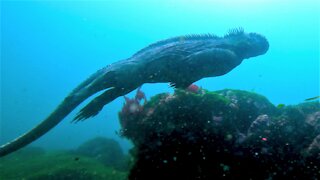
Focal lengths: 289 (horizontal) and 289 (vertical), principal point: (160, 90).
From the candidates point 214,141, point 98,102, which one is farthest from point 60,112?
point 214,141

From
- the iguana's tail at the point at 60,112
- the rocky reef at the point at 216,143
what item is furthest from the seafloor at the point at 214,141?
the iguana's tail at the point at 60,112

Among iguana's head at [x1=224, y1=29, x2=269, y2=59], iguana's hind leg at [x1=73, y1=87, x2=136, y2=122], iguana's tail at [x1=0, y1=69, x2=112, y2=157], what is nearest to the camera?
iguana's tail at [x1=0, y1=69, x2=112, y2=157]

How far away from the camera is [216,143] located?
6.05 meters

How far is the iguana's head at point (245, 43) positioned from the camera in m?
7.53

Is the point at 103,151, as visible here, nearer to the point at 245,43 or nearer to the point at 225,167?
the point at 245,43

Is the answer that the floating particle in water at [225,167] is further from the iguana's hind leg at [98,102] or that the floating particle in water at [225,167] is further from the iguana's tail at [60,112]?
the iguana's tail at [60,112]

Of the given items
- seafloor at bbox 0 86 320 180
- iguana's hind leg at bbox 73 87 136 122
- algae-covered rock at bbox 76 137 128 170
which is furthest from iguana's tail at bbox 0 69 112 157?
algae-covered rock at bbox 76 137 128 170

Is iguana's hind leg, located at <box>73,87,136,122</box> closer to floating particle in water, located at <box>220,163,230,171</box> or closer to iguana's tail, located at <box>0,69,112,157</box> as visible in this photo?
iguana's tail, located at <box>0,69,112,157</box>

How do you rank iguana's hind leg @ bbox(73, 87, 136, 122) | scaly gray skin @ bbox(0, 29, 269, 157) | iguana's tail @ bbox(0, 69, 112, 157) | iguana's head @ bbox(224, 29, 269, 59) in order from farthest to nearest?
iguana's head @ bbox(224, 29, 269, 59) < iguana's hind leg @ bbox(73, 87, 136, 122) < iguana's tail @ bbox(0, 69, 112, 157) < scaly gray skin @ bbox(0, 29, 269, 157)

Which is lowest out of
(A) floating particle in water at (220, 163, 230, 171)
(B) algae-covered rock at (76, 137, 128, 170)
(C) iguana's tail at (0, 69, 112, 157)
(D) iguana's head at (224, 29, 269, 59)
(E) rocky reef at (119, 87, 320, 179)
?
(A) floating particle in water at (220, 163, 230, 171)

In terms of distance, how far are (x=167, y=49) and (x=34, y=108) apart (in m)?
109

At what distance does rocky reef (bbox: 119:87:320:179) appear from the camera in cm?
580

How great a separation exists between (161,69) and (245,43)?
2.41 metres

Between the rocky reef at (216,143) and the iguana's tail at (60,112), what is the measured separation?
1.42 m
